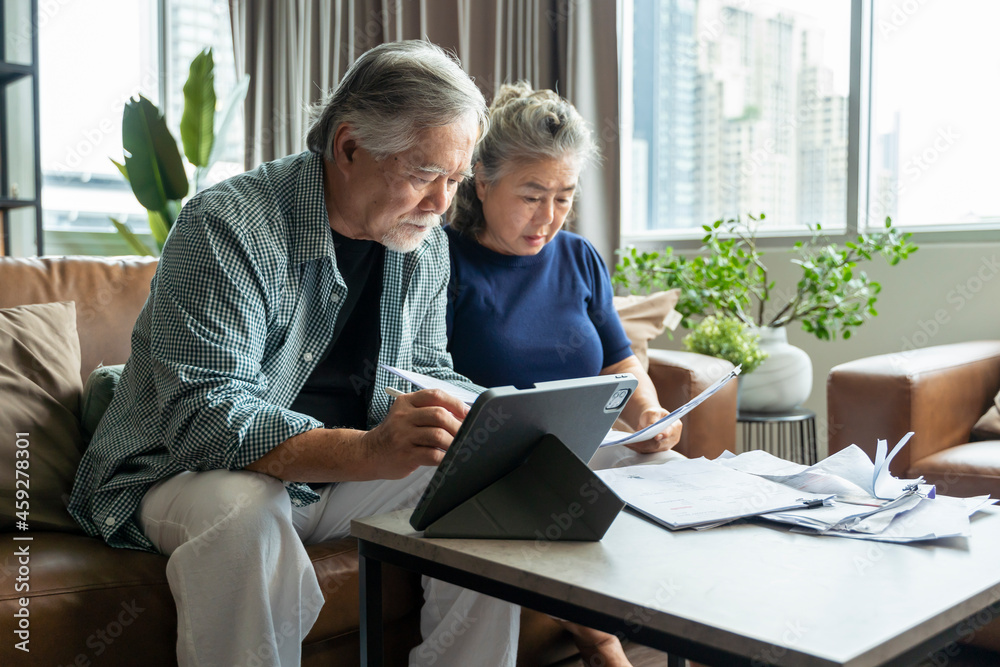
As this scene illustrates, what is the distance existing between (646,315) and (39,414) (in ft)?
4.69

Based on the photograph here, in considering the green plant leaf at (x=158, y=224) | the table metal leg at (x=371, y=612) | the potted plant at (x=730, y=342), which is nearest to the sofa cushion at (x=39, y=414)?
the table metal leg at (x=371, y=612)

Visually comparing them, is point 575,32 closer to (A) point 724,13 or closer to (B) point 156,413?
(A) point 724,13

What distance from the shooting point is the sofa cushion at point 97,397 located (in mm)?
1435

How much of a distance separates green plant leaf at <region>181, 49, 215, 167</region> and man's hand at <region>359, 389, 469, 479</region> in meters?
2.07

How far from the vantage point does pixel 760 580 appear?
77 centimetres

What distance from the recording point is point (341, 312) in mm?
1422

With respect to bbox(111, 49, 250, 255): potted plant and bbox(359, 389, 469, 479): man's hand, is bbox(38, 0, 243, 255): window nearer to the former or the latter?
bbox(111, 49, 250, 255): potted plant

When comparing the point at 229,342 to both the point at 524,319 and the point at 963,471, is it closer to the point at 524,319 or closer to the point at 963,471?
the point at 524,319

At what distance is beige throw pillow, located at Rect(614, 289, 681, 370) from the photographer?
7.09 feet

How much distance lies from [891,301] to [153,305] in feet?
7.23

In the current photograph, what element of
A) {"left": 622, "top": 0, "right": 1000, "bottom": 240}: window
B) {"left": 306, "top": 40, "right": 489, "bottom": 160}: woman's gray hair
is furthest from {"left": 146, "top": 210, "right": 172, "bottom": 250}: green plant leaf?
{"left": 622, "top": 0, "right": 1000, "bottom": 240}: window

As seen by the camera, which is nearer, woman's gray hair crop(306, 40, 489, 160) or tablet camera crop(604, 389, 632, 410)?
tablet camera crop(604, 389, 632, 410)

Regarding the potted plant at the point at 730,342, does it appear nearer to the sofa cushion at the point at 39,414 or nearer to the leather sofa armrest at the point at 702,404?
the leather sofa armrest at the point at 702,404

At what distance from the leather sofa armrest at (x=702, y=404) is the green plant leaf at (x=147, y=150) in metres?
1.64
